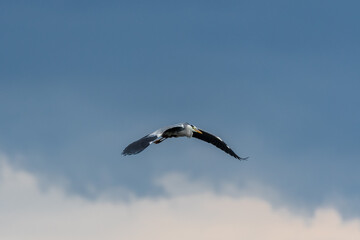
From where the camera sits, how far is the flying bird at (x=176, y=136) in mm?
45125

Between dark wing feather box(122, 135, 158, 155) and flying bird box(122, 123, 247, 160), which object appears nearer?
dark wing feather box(122, 135, 158, 155)

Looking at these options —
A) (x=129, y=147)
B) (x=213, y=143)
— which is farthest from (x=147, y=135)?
(x=213, y=143)

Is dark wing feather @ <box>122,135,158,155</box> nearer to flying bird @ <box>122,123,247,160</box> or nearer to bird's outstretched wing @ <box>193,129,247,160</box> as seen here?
flying bird @ <box>122,123,247,160</box>

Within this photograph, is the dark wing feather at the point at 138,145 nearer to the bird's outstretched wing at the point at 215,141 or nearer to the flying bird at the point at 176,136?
the flying bird at the point at 176,136

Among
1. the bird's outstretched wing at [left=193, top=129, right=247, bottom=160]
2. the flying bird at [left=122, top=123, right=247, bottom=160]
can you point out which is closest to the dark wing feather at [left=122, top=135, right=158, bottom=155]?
the flying bird at [left=122, top=123, right=247, bottom=160]

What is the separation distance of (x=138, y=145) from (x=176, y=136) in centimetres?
669

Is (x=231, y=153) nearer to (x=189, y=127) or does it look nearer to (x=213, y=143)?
(x=213, y=143)

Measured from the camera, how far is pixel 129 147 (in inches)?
1783

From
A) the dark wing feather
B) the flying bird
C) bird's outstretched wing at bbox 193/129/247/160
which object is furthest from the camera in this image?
bird's outstretched wing at bbox 193/129/247/160

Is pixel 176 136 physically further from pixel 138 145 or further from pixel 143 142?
pixel 138 145

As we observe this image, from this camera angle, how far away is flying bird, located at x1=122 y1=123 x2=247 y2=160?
45125 millimetres

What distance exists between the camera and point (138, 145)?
45.4m

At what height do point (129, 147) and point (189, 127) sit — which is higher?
point (189, 127)

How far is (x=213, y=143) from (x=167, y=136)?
886cm
